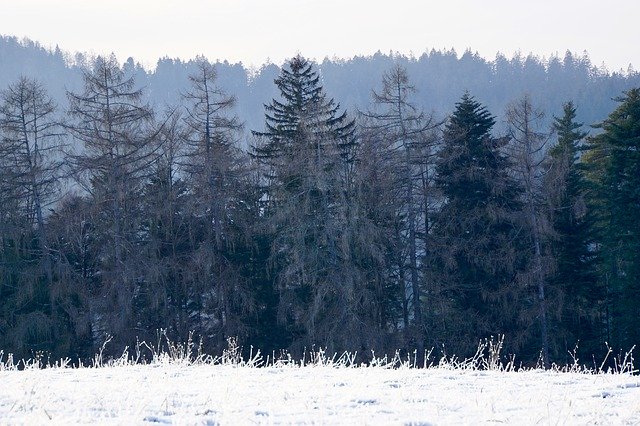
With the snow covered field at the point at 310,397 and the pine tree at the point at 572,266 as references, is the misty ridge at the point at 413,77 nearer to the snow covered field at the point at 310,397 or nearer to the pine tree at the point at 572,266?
the pine tree at the point at 572,266

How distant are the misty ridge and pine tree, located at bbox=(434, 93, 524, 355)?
10236 cm

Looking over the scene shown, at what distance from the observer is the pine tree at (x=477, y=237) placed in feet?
93.0

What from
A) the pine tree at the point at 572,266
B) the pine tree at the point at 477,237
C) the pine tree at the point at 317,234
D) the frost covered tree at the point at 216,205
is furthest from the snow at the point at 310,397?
the pine tree at the point at 572,266

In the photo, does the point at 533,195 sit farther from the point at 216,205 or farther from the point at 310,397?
the point at 310,397

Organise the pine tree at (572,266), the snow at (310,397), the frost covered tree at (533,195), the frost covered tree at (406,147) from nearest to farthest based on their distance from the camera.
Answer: the snow at (310,397)
the frost covered tree at (533,195)
the frost covered tree at (406,147)
the pine tree at (572,266)

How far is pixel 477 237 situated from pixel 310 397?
2310cm

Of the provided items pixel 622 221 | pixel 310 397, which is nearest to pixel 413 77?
pixel 622 221

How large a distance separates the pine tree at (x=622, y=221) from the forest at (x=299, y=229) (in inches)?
3.6

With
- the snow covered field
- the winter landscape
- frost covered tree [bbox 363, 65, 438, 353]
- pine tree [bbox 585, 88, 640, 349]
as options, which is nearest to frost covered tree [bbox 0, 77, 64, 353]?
the winter landscape

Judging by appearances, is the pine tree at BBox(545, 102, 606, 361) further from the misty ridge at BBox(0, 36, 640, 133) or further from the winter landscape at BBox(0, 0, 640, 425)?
the misty ridge at BBox(0, 36, 640, 133)

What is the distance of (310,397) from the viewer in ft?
23.4

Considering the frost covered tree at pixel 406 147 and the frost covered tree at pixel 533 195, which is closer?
the frost covered tree at pixel 533 195

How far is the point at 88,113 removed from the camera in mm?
27500

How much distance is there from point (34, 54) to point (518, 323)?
14479cm
